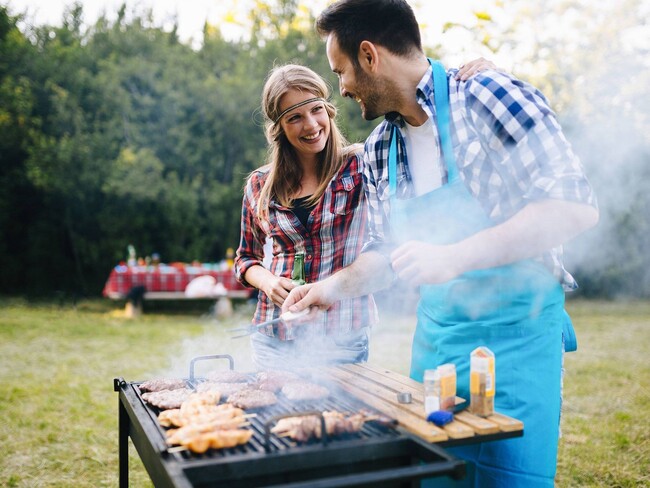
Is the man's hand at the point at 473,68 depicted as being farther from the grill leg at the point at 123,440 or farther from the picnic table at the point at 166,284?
the picnic table at the point at 166,284

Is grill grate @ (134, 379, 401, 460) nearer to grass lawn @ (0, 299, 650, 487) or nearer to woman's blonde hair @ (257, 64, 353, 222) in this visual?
woman's blonde hair @ (257, 64, 353, 222)

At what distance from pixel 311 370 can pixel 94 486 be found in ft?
7.36

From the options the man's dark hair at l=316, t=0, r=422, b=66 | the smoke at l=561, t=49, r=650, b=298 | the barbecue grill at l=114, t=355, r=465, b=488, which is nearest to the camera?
the barbecue grill at l=114, t=355, r=465, b=488

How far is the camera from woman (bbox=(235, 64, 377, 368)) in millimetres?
2953

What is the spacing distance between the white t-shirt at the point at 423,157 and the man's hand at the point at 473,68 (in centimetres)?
20

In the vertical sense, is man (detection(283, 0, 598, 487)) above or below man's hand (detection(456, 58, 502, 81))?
below

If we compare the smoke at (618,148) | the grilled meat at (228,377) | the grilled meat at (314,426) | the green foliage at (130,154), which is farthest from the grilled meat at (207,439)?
the green foliage at (130,154)

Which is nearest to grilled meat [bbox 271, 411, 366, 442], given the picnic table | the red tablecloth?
the red tablecloth

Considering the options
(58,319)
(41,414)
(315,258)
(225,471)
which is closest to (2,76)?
(58,319)

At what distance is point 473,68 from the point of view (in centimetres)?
212

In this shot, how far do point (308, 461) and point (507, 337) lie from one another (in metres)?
0.81

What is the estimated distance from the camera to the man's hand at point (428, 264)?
1832 mm

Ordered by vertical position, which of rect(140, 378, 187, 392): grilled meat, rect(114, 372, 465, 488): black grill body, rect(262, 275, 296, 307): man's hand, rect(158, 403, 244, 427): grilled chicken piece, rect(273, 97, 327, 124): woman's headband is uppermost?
rect(273, 97, 327, 124): woman's headband

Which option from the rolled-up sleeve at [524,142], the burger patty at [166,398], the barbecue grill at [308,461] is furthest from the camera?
the burger patty at [166,398]
